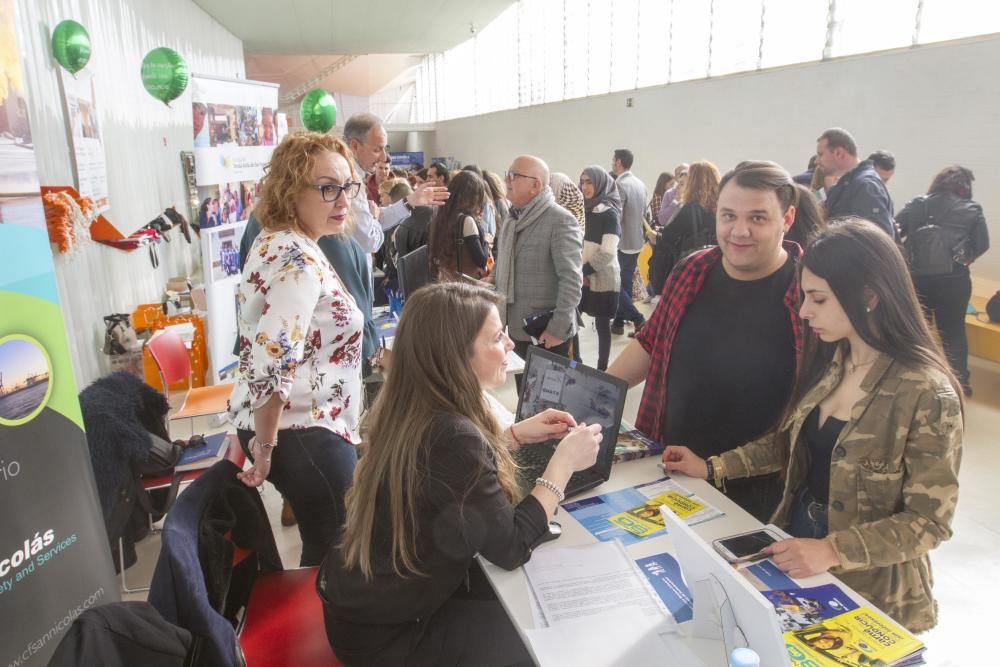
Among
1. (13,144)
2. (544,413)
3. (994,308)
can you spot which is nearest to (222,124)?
(13,144)

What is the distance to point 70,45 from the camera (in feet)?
11.9

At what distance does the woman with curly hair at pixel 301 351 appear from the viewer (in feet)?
5.23

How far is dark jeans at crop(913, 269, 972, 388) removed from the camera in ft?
13.9

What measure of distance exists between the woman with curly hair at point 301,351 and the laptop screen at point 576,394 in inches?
20.0

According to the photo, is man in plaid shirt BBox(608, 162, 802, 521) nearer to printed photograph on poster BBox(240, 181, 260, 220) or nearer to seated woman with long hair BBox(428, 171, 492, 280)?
seated woman with long hair BBox(428, 171, 492, 280)

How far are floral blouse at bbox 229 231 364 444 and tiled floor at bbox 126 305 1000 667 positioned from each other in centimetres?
123

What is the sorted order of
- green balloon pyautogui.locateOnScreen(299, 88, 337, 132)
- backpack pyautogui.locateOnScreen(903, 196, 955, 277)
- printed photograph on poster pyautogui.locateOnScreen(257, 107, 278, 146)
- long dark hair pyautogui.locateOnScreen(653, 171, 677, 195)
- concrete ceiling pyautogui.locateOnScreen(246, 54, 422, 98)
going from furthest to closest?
concrete ceiling pyautogui.locateOnScreen(246, 54, 422, 98), long dark hair pyautogui.locateOnScreen(653, 171, 677, 195), green balloon pyautogui.locateOnScreen(299, 88, 337, 132), printed photograph on poster pyautogui.locateOnScreen(257, 107, 278, 146), backpack pyautogui.locateOnScreen(903, 196, 955, 277)

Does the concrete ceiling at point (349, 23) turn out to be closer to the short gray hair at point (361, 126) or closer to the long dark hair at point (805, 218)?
the short gray hair at point (361, 126)

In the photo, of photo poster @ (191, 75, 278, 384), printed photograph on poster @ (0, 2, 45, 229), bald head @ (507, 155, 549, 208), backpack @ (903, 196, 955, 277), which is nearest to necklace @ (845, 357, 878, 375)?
bald head @ (507, 155, 549, 208)

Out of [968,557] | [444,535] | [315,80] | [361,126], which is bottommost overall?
[968,557]

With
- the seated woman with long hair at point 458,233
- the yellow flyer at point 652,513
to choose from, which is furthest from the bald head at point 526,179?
the yellow flyer at point 652,513

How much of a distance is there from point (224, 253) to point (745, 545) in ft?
13.0

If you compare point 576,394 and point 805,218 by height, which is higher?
point 805,218

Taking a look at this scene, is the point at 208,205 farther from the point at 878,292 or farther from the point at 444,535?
the point at 878,292
